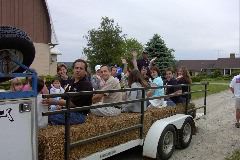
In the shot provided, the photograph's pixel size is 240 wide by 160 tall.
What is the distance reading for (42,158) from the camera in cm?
431

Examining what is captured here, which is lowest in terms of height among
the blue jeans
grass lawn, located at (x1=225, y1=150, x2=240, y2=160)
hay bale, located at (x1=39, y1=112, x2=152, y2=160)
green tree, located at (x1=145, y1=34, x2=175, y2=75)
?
grass lawn, located at (x1=225, y1=150, x2=240, y2=160)

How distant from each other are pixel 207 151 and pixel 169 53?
1222 inches

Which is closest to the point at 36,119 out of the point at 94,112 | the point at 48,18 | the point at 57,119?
the point at 57,119

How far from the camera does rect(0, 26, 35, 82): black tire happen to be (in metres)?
4.04

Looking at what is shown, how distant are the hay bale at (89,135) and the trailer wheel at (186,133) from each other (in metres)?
1.16

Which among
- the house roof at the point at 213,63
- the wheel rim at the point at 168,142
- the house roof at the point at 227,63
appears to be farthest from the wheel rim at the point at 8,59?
the house roof at the point at 227,63

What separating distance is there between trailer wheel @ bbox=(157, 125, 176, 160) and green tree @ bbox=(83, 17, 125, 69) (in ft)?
89.5

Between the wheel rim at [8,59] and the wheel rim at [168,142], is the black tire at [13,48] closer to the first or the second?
the wheel rim at [8,59]

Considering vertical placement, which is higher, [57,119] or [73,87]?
[73,87]

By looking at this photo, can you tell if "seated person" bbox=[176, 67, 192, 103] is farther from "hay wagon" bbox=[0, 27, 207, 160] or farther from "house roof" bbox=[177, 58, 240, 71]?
"house roof" bbox=[177, 58, 240, 71]

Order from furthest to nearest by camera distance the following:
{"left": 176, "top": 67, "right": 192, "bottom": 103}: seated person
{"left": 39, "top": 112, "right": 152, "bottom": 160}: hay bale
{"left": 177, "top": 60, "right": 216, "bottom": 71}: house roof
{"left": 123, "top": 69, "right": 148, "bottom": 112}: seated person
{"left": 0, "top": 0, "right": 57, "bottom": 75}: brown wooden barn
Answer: {"left": 177, "top": 60, "right": 216, "bottom": 71}: house roof → {"left": 0, "top": 0, "right": 57, "bottom": 75}: brown wooden barn → {"left": 176, "top": 67, "right": 192, "bottom": 103}: seated person → {"left": 123, "top": 69, "right": 148, "bottom": 112}: seated person → {"left": 39, "top": 112, "right": 152, "bottom": 160}: hay bale

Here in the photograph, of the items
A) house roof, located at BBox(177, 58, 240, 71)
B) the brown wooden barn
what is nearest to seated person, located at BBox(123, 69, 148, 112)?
the brown wooden barn

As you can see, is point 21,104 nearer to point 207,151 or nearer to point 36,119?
point 36,119

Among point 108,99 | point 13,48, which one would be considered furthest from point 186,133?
point 13,48
